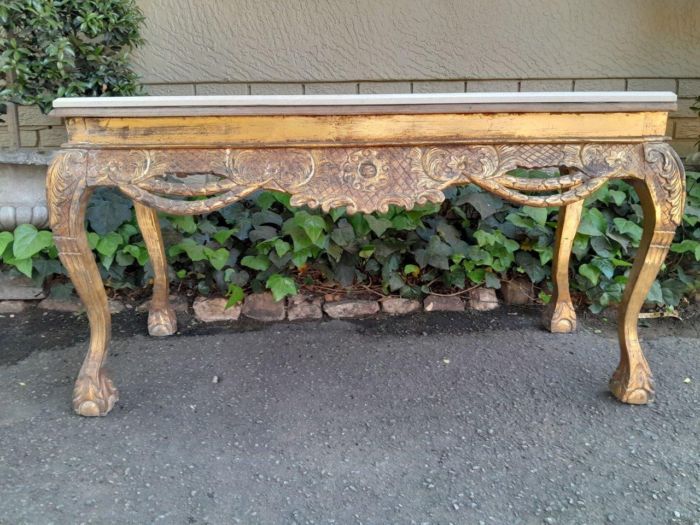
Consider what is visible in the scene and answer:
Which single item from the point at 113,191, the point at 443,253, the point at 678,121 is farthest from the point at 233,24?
the point at 678,121

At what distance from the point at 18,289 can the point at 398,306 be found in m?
2.00

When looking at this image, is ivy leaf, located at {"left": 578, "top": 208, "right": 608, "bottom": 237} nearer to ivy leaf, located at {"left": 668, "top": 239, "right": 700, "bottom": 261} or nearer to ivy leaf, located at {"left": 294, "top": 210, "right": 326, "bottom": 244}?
ivy leaf, located at {"left": 668, "top": 239, "right": 700, "bottom": 261}

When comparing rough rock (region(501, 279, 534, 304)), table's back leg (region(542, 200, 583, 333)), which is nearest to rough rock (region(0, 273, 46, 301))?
rough rock (region(501, 279, 534, 304))

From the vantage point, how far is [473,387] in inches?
75.5

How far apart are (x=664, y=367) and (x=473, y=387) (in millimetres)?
843

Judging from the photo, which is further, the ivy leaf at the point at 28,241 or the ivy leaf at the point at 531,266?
the ivy leaf at the point at 531,266

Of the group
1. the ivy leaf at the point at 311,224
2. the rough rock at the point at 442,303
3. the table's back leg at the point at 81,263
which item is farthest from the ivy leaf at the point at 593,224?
the table's back leg at the point at 81,263

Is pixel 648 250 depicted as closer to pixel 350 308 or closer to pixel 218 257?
pixel 350 308

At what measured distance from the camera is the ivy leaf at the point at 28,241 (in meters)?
2.43

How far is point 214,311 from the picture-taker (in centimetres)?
257

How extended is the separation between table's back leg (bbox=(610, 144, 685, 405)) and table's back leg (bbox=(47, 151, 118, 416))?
1.73m

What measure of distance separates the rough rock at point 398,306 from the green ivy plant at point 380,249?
53mm

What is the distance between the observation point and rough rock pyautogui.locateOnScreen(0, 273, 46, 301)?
105 inches

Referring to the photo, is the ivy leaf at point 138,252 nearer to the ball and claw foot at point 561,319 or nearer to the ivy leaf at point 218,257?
the ivy leaf at point 218,257
